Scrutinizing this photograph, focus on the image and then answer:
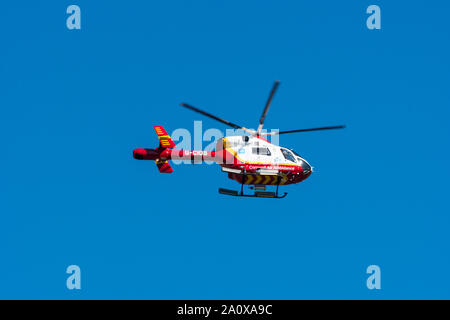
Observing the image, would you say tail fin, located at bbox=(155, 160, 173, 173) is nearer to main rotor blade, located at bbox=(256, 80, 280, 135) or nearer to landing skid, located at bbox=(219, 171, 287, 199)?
landing skid, located at bbox=(219, 171, 287, 199)

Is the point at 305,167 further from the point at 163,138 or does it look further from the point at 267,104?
the point at 163,138

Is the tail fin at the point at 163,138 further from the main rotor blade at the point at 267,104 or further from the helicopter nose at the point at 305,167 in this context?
the helicopter nose at the point at 305,167

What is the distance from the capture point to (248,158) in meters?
29.2

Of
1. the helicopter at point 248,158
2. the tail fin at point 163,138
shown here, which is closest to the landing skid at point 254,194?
the helicopter at point 248,158

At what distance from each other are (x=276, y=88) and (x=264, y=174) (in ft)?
19.5

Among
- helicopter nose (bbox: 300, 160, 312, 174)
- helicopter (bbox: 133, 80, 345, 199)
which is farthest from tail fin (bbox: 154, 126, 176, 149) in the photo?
helicopter nose (bbox: 300, 160, 312, 174)

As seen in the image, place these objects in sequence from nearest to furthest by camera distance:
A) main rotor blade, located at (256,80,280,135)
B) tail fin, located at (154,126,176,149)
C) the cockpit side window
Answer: main rotor blade, located at (256,80,280,135) → tail fin, located at (154,126,176,149) → the cockpit side window

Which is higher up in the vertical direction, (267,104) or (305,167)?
(267,104)

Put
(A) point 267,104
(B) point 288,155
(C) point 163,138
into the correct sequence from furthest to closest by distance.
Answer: (B) point 288,155, (C) point 163,138, (A) point 267,104

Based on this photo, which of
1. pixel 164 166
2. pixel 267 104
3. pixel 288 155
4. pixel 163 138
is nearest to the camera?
pixel 267 104

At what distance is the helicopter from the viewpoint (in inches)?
1126

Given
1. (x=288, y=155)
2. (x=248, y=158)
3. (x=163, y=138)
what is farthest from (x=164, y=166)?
(x=288, y=155)

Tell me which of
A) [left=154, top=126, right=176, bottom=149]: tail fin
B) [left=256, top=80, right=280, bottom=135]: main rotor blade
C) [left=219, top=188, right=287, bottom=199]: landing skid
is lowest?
[left=219, top=188, right=287, bottom=199]: landing skid
